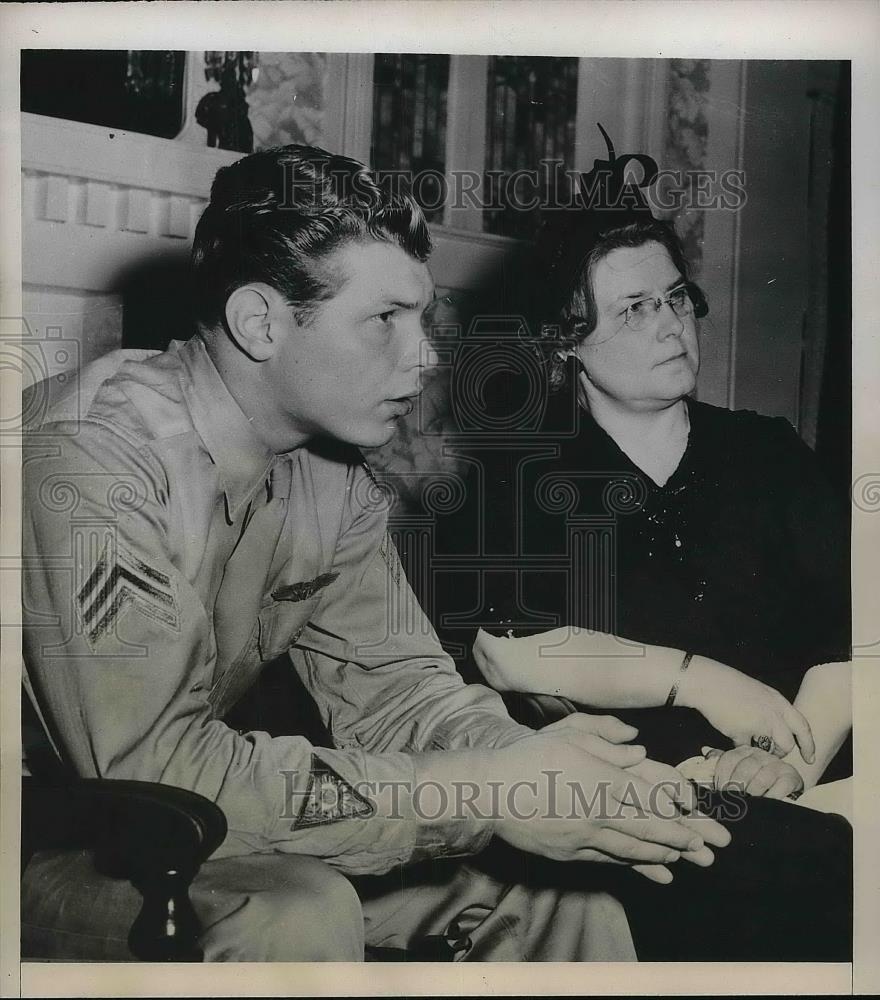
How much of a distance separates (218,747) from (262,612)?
0.96ft

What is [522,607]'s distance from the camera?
7.16 feet

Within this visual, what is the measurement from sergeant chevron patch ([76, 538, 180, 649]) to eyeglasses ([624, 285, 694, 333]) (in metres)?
1.14

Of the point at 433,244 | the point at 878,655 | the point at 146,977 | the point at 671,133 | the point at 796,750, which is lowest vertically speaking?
the point at 146,977

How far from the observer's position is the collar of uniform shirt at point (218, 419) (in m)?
2.10

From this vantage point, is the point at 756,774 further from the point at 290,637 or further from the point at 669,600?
the point at 290,637

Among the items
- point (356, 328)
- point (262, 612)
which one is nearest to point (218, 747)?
point (262, 612)

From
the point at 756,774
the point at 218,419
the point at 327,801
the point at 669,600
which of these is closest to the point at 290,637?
the point at 327,801

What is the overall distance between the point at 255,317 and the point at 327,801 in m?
1.03

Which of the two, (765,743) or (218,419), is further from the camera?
(765,743)

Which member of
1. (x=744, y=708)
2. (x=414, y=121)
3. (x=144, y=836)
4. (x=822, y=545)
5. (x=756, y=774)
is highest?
(x=414, y=121)

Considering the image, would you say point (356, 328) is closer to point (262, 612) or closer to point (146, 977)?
point (262, 612)

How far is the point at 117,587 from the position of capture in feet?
6.88

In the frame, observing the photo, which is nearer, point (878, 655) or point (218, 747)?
point (218, 747)

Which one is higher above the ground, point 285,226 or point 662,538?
point 285,226
